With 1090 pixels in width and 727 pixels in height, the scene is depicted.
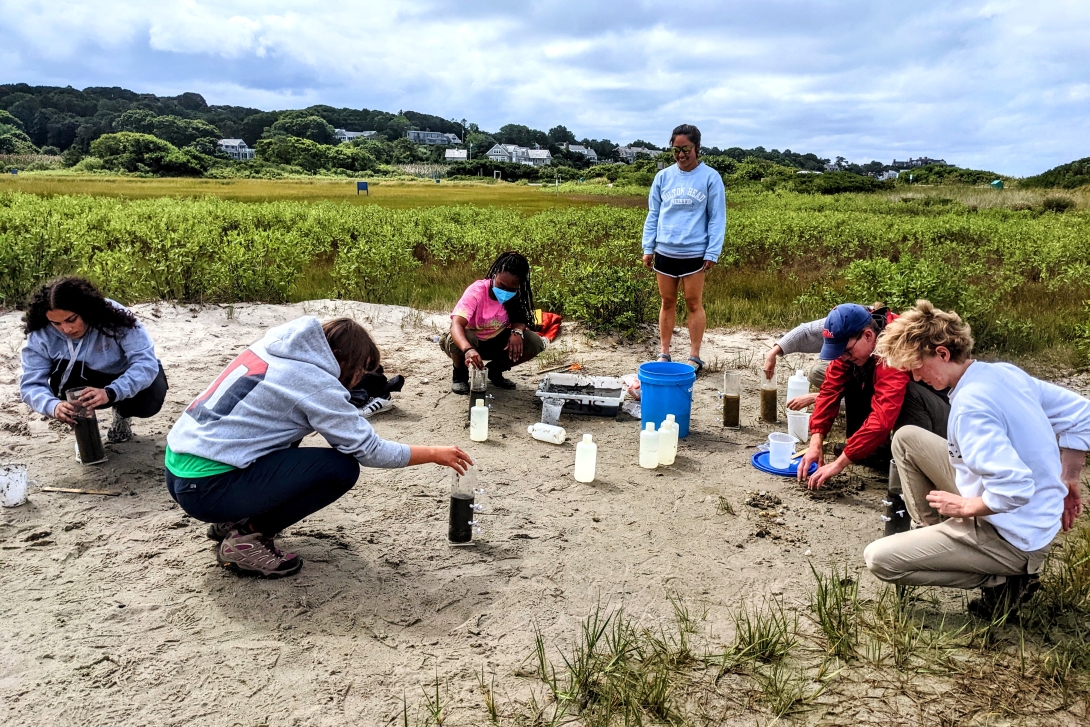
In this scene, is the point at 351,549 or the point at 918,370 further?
the point at 351,549

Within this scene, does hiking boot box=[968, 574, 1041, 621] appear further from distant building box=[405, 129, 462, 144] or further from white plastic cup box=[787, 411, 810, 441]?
distant building box=[405, 129, 462, 144]

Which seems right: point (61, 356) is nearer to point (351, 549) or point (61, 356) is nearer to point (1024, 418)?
point (351, 549)

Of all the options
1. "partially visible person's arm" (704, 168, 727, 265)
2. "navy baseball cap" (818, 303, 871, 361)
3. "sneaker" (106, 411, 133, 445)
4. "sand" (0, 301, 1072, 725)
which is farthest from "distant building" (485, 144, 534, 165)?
"navy baseball cap" (818, 303, 871, 361)

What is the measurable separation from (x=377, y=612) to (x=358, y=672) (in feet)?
1.45

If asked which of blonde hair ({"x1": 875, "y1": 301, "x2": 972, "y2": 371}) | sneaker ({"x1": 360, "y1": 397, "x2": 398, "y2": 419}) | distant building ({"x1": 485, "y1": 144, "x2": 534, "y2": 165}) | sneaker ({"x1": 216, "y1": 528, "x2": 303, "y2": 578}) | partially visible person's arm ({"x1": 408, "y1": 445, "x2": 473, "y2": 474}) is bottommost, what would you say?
sneaker ({"x1": 216, "y1": 528, "x2": 303, "y2": 578})

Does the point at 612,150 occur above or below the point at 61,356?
above

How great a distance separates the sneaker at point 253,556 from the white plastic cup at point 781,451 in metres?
3.13

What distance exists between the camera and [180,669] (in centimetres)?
292

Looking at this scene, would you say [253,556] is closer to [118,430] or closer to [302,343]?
[302,343]

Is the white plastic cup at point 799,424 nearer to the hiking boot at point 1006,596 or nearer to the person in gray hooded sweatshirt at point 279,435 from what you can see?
the hiking boot at point 1006,596

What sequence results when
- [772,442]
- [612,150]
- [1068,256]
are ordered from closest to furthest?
[772,442], [1068,256], [612,150]

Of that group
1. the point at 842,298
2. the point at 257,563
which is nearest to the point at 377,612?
the point at 257,563

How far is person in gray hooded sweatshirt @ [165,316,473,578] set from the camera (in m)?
3.17

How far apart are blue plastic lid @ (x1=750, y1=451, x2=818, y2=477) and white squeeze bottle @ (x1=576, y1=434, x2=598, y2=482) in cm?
116
